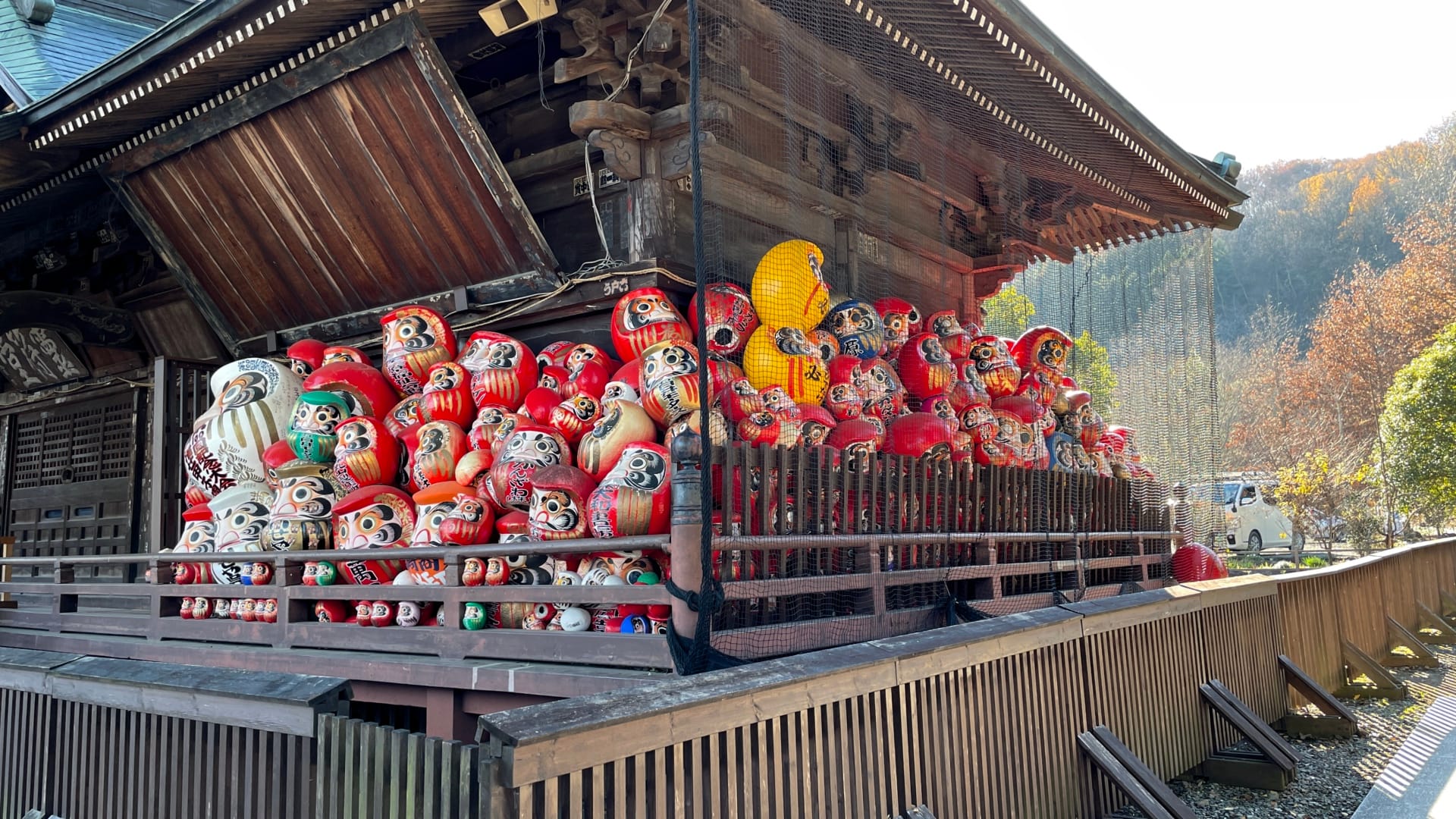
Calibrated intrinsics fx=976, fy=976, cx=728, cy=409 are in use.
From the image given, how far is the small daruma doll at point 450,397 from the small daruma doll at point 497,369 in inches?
2.2

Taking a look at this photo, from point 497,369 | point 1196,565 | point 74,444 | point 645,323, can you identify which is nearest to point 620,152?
point 645,323

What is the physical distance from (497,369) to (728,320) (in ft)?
5.48

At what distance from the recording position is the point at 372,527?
6379 mm

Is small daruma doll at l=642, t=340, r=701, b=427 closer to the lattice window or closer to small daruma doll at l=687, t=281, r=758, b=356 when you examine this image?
small daruma doll at l=687, t=281, r=758, b=356

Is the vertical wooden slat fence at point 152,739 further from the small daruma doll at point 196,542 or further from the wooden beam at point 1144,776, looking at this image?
the wooden beam at point 1144,776

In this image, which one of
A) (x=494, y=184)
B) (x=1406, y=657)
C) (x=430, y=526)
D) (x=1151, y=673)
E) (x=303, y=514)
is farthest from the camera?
(x=1406, y=657)

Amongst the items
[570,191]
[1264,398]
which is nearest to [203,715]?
[570,191]

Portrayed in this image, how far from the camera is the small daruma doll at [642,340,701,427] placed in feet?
19.0

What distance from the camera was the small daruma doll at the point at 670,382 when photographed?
5781 millimetres

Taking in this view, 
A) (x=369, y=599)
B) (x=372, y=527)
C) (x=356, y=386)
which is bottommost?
(x=369, y=599)

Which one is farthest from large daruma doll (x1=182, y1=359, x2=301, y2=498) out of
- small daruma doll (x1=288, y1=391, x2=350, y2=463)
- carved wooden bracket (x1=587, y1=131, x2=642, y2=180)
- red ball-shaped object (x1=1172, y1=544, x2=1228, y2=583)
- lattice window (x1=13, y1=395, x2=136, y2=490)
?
red ball-shaped object (x1=1172, y1=544, x2=1228, y2=583)

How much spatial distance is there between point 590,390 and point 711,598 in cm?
229

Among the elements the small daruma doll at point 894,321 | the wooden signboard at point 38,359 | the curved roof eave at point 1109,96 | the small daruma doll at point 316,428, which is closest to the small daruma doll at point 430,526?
the small daruma doll at point 316,428

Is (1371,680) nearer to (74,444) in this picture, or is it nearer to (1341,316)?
(74,444)
